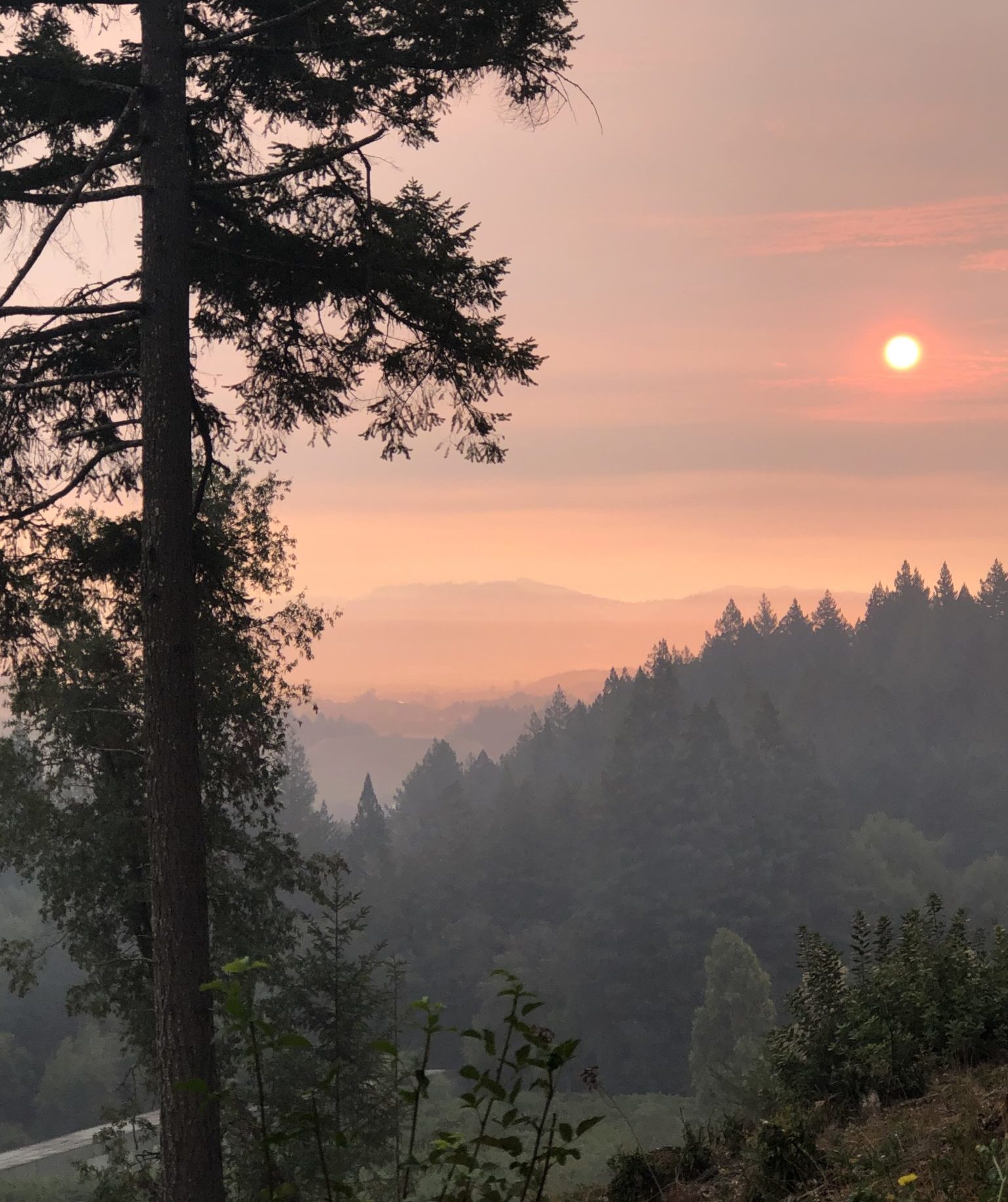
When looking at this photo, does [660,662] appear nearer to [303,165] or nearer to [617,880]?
[617,880]

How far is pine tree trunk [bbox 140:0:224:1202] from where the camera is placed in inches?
277

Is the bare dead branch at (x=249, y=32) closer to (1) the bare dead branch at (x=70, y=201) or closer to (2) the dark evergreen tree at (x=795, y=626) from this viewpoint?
(1) the bare dead branch at (x=70, y=201)

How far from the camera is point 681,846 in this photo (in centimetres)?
8219

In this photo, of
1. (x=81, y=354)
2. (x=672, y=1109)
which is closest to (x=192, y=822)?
(x=81, y=354)

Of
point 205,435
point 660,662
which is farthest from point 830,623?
point 205,435

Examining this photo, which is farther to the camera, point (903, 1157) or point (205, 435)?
point (205, 435)

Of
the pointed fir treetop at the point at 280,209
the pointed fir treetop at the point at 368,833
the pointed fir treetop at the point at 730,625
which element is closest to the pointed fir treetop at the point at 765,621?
the pointed fir treetop at the point at 730,625

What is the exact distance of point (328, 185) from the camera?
27.3 ft

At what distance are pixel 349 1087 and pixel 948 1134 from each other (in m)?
18.6

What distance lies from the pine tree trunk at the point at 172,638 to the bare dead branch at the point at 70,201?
0.83 feet

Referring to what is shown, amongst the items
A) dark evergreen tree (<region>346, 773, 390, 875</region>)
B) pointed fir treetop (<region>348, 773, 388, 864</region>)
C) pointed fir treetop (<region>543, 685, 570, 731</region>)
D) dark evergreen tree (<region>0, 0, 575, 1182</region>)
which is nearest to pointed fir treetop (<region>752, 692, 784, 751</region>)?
dark evergreen tree (<region>346, 773, 390, 875</region>)

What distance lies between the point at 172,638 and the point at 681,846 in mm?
78210

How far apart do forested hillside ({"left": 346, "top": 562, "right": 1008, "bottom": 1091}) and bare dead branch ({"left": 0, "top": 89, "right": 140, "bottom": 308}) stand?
66.7m

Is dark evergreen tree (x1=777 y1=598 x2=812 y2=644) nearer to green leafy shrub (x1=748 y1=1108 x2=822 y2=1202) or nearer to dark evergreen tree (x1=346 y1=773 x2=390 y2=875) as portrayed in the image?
dark evergreen tree (x1=346 y1=773 x2=390 y2=875)
